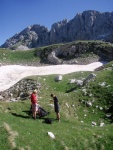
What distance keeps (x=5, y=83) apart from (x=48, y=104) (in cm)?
4349

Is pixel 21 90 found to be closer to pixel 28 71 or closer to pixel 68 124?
pixel 68 124

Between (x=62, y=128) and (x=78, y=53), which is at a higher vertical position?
(x=78, y=53)

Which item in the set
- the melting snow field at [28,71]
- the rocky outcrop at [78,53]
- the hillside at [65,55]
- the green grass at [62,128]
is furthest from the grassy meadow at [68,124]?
the hillside at [65,55]

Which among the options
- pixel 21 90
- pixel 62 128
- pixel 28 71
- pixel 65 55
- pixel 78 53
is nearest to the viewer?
pixel 62 128

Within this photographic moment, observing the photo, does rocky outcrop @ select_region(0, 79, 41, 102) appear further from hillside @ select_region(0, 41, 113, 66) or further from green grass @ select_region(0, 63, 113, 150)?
hillside @ select_region(0, 41, 113, 66)

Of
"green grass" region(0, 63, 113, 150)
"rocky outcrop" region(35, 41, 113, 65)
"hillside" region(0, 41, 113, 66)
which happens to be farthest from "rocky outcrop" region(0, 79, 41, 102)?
"rocky outcrop" region(35, 41, 113, 65)

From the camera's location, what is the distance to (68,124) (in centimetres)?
3328

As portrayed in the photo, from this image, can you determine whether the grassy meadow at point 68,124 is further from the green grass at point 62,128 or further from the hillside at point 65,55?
the hillside at point 65,55

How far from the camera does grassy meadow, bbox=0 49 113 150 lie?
26547mm

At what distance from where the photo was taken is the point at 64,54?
10788 centimetres

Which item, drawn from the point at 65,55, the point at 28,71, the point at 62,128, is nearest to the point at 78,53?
the point at 65,55

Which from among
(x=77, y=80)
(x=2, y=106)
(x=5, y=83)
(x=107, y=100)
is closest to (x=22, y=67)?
(x=5, y=83)

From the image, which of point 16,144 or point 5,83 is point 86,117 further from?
point 5,83

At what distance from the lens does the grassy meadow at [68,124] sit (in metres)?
26.5
